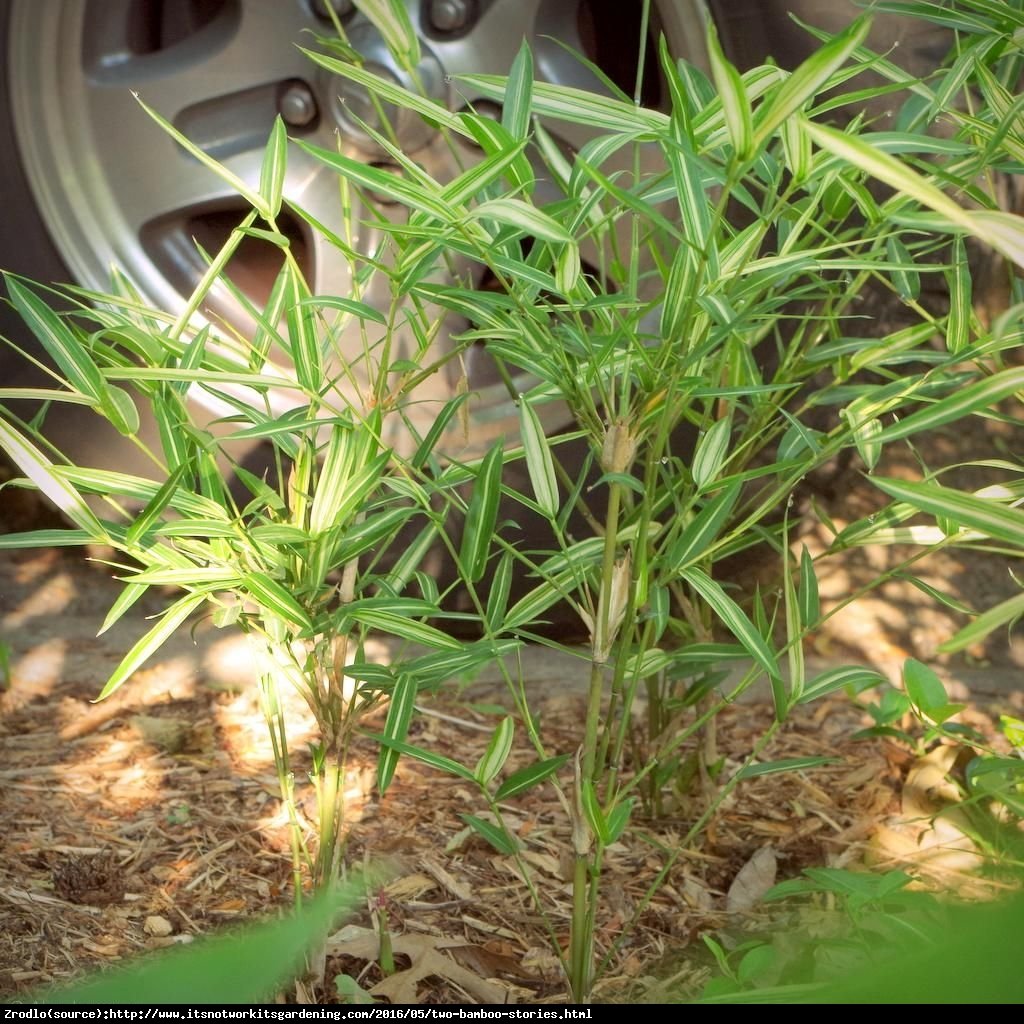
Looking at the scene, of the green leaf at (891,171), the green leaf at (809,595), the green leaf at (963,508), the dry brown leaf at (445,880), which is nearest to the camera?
the green leaf at (891,171)

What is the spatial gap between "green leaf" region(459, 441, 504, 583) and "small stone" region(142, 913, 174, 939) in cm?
53

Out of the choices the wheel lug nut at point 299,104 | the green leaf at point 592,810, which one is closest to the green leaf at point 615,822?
the green leaf at point 592,810

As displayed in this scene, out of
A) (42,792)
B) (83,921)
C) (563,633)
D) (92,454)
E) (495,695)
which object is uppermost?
(92,454)

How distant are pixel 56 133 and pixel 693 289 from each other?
51.6 inches

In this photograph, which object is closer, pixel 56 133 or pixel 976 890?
pixel 976 890

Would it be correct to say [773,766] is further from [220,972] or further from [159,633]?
[220,972]

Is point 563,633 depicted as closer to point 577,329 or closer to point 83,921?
point 83,921

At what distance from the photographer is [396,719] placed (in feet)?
2.91

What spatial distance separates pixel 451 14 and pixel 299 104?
28 centimetres

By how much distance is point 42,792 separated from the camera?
4.41 feet

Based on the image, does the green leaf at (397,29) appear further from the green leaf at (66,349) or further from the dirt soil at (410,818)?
the dirt soil at (410,818)

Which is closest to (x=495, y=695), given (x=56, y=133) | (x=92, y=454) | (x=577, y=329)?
(x=92, y=454)

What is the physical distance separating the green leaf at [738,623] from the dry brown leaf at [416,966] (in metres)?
0.42

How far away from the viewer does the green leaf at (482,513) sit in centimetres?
85
